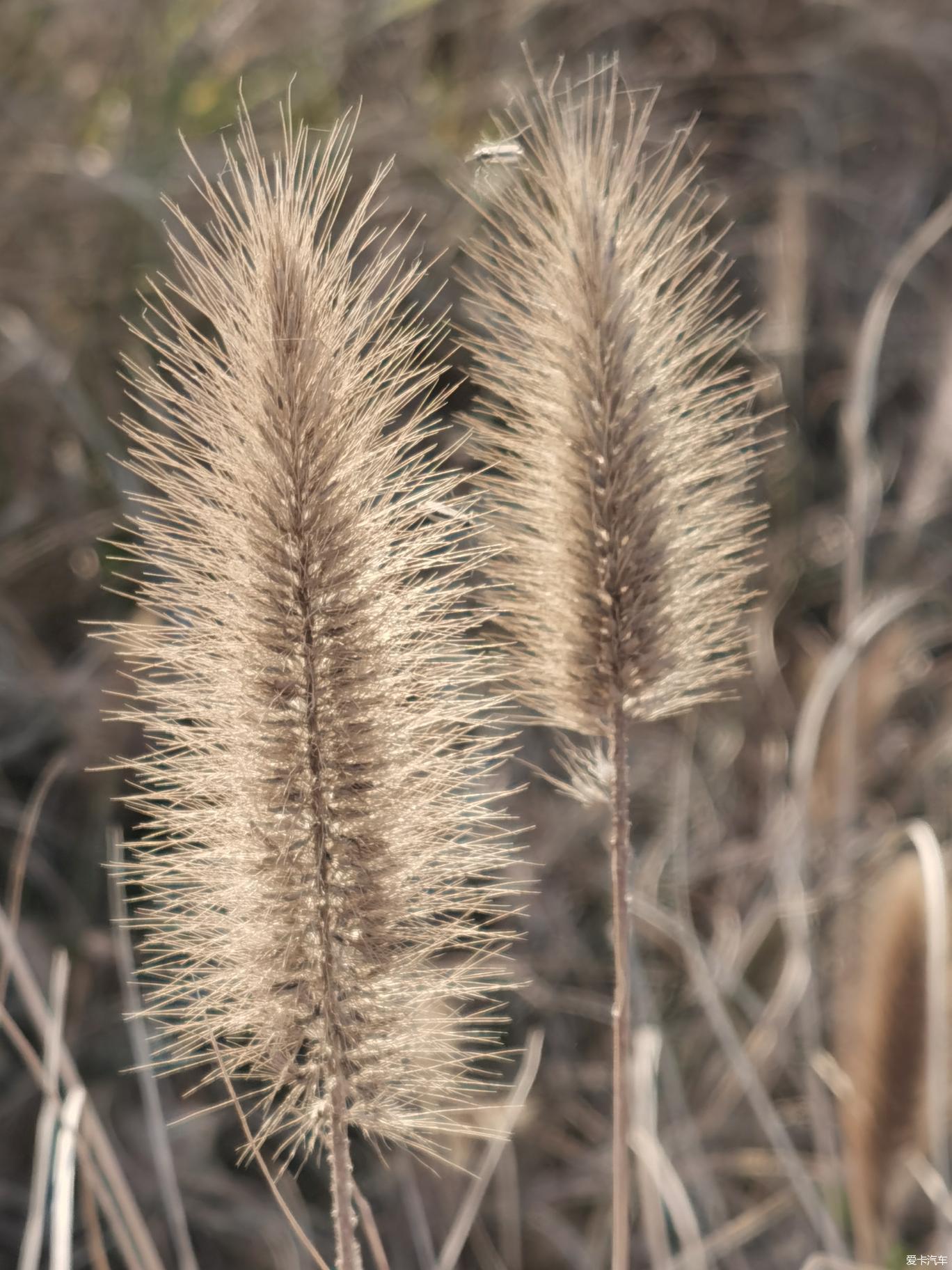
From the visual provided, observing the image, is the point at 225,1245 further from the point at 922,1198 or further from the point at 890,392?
the point at 890,392

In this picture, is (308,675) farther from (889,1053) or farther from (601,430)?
(889,1053)

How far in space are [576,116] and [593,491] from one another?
25 cm

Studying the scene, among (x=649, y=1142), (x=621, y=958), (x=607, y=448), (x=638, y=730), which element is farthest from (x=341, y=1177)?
(x=638, y=730)

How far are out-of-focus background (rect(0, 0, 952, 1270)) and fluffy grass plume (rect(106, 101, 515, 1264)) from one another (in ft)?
2.00

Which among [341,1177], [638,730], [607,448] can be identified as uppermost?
[607,448]

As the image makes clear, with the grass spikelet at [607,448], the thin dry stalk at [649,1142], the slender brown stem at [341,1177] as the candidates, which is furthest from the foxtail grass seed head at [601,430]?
the thin dry stalk at [649,1142]

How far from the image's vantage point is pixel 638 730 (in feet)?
7.70

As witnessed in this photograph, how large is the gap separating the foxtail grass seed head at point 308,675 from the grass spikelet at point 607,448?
0.08 m

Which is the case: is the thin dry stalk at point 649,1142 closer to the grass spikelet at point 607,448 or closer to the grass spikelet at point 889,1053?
the grass spikelet at point 889,1053

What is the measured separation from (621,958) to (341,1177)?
20 cm

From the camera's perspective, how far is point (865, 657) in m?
2.14

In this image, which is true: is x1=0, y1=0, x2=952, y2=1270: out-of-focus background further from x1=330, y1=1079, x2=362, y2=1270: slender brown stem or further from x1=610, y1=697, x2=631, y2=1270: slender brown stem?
x1=330, y1=1079, x2=362, y2=1270: slender brown stem

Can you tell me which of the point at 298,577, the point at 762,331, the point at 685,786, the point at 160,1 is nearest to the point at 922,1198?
the point at 685,786

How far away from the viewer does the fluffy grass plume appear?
0.63 meters
